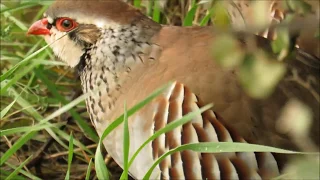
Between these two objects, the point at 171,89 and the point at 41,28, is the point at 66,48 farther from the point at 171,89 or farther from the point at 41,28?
the point at 171,89

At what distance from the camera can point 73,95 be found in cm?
293

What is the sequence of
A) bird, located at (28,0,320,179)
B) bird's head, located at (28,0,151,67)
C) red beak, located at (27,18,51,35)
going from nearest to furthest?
1. bird, located at (28,0,320,179)
2. bird's head, located at (28,0,151,67)
3. red beak, located at (27,18,51,35)

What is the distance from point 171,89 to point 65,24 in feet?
1.68

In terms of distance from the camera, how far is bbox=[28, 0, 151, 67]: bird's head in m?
2.18

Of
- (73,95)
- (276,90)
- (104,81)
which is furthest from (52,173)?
(276,90)

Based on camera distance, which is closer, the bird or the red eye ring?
the bird

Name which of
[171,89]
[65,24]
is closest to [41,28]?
[65,24]

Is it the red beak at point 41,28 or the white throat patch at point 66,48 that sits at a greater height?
the red beak at point 41,28

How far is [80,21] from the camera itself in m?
2.21

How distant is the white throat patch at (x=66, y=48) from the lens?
226 cm

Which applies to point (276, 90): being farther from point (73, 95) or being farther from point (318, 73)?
point (73, 95)

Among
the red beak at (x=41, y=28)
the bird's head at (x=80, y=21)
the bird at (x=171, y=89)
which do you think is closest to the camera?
the bird at (x=171, y=89)

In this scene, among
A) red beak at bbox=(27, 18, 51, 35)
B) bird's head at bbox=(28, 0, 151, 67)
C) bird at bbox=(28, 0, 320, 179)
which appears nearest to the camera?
bird at bbox=(28, 0, 320, 179)

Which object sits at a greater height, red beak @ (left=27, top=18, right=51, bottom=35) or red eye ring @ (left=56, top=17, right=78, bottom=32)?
red eye ring @ (left=56, top=17, right=78, bottom=32)
